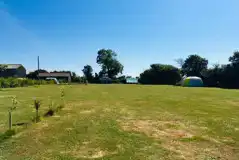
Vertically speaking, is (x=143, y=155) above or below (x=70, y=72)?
below

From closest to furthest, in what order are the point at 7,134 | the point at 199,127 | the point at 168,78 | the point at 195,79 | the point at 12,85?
the point at 7,134 < the point at 199,127 < the point at 12,85 < the point at 195,79 < the point at 168,78

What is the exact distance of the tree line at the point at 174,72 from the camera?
43.0m

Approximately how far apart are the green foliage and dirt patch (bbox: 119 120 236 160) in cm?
4996

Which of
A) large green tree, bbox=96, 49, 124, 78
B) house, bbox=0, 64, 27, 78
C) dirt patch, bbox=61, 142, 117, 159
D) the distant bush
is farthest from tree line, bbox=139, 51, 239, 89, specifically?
dirt patch, bbox=61, 142, 117, 159

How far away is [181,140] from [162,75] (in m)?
52.4

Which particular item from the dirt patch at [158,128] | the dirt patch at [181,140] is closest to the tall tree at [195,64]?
the dirt patch at [158,128]

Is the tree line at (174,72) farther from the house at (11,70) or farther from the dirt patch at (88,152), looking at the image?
the dirt patch at (88,152)

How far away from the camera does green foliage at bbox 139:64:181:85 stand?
184 feet

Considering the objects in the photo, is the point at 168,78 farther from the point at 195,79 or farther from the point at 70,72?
the point at 70,72

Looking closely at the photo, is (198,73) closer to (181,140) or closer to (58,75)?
(58,75)

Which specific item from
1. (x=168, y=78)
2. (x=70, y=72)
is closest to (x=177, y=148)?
(x=168, y=78)

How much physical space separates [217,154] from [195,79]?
39.3 meters

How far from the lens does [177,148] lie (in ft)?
16.4

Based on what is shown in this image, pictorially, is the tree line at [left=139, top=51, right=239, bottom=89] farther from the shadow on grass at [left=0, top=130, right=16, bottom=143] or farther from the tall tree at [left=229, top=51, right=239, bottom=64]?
the shadow on grass at [left=0, top=130, right=16, bottom=143]
